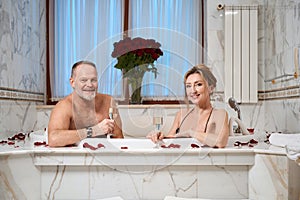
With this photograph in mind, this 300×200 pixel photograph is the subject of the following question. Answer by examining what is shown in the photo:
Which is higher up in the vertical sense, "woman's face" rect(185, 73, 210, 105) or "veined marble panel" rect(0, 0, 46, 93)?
"veined marble panel" rect(0, 0, 46, 93)

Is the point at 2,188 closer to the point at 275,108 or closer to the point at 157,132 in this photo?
the point at 157,132

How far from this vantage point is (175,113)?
77.0 inches

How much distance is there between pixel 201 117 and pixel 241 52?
1.57 metres

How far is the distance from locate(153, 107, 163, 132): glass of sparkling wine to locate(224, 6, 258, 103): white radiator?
1.27m

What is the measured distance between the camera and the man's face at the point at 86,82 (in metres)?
1.89

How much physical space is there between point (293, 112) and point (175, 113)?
999mm

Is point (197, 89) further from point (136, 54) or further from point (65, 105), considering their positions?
point (65, 105)

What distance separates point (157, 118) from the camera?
2047 mm

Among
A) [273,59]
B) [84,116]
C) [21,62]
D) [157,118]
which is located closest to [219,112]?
[157,118]

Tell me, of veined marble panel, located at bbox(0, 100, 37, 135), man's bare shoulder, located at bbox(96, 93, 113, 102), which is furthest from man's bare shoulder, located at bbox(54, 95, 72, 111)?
veined marble panel, located at bbox(0, 100, 37, 135)

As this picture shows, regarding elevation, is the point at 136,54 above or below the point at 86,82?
above

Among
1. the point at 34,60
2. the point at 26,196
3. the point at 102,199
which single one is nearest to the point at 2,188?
the point at 26,196

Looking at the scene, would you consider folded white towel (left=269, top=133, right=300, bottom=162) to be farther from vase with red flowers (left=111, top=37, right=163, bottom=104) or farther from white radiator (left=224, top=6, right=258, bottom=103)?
white radiator (left=224, top=6, right=258, bottom=103)

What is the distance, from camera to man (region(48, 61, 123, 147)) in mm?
1872
